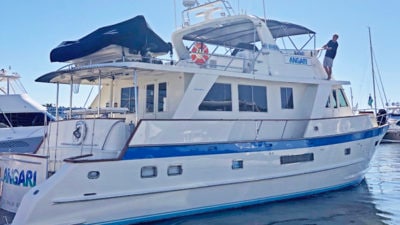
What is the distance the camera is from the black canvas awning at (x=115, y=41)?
25.0 feet

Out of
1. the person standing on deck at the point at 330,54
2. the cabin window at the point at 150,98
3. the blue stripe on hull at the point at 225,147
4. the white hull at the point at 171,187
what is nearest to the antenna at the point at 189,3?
the cabin window at the point at 150,98

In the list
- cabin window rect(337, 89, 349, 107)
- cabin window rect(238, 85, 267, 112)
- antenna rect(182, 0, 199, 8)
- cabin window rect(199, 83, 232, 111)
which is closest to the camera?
cabin window rect(199, 83, 232, 111)

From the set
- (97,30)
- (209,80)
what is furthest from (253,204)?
(97,30)

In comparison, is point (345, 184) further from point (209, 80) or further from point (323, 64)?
point (209, 80)

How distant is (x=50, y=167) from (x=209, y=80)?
11.3 ft

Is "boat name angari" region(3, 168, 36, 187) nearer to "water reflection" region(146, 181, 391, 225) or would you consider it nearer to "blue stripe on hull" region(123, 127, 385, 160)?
"blue stripe on hull" region(123, 127, 385, 160)

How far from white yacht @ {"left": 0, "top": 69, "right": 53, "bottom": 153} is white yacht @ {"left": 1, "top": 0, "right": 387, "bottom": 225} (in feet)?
13.2

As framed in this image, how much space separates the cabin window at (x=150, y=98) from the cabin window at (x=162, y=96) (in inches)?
9.2

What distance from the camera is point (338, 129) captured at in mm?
9453

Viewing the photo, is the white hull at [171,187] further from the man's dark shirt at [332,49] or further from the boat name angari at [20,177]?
the man's dark shirt at [332,49]

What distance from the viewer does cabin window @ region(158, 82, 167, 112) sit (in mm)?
8361

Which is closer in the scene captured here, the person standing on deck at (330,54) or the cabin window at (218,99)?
the cabin window at (218,99)

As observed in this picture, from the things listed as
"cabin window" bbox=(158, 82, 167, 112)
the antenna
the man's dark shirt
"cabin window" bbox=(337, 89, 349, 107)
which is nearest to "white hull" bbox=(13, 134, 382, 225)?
"cabin window" bbox=(158, 82, 167, 112)

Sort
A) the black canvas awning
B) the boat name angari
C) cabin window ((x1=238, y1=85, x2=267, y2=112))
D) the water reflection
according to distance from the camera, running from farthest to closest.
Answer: cabin window ((x1=238, y1=85, x2=267, y2=112)), the black canvas awning, the water reflection, the boat name angari
